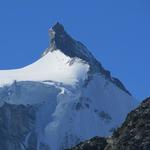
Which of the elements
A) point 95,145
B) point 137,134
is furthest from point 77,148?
point 137,134

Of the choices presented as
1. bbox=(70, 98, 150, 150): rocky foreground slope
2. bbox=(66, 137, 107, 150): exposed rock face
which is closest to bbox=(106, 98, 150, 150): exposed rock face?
bbox=(70, 98, 150, 150): rocky foreground slope

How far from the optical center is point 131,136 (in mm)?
51469

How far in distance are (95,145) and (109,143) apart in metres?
1.14

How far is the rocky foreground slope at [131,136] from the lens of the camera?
50.9 meters

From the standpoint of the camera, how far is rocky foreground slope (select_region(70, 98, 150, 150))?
50.9 meters

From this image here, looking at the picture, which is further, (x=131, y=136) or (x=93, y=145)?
(x=93, y=145)

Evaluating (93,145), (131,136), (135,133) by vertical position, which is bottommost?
(131,136)

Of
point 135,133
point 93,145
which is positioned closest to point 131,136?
point 135,133

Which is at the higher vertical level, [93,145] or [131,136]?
[93,145]

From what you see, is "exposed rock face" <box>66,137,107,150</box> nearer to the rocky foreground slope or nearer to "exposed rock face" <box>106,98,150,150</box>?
the rocky foreground slope

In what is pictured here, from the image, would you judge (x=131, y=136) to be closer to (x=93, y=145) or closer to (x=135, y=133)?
(x=135, y=133)

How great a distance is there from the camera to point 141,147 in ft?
166

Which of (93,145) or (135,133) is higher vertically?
(93,145)

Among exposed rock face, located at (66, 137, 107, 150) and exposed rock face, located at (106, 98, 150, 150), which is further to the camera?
exposed rock face, located at (66, 137, 107, 150)
